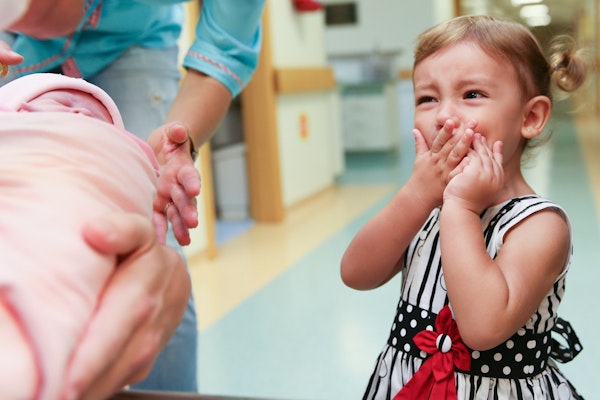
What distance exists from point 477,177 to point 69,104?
0.43 metres

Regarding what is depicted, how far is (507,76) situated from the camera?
771mm

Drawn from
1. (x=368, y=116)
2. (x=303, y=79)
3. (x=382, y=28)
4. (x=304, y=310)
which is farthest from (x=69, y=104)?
(x=382, y=28)

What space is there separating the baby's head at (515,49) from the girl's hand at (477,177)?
11 centimetres

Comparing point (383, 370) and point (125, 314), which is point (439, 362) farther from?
point (125, 314)

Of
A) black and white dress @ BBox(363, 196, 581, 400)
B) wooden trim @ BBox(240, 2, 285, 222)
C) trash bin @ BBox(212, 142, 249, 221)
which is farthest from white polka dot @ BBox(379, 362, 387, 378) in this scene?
trash bin @ BBox(212, 142, 249, 221)

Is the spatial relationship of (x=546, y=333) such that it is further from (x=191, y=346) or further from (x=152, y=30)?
(x=152, y=30)

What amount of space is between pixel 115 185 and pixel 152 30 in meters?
0.76

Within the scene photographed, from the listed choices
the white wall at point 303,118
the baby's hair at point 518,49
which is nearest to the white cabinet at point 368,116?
the white wall at point 303,118

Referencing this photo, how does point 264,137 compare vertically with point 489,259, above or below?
below

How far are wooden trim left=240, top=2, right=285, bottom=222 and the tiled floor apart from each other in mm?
153

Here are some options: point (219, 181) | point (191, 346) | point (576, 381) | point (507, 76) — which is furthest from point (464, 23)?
point (219, 181)

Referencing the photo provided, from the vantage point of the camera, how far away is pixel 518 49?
78 centimetres

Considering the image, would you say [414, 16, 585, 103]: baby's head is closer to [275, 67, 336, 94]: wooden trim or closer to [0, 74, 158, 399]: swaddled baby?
[0, 74, 158, 399]: swaddled baby

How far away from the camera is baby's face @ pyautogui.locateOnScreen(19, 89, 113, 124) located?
44 cm
